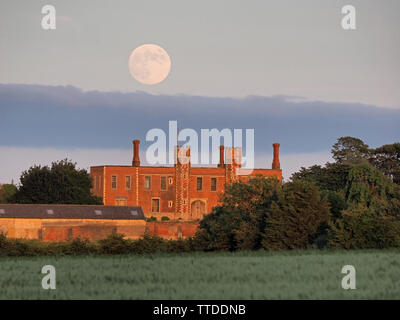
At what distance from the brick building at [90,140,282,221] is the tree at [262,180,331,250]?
52.7m

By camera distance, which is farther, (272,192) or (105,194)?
(105,194)

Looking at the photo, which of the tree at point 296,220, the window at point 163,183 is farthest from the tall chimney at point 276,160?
the tree at point 296,220

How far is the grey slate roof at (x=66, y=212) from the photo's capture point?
238 feet

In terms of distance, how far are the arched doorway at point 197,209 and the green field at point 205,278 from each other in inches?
2644

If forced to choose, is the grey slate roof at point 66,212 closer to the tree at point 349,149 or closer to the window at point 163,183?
the window at point 163,183

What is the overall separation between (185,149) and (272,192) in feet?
160

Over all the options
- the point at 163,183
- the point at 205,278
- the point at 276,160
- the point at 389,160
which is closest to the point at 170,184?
the point at 163,183

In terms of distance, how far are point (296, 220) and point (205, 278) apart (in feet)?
61.9

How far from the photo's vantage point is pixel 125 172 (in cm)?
9200

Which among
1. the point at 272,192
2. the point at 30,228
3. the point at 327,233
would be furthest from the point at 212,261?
the point at 30,228

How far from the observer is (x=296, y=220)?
37.0m

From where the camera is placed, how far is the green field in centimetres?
1599
